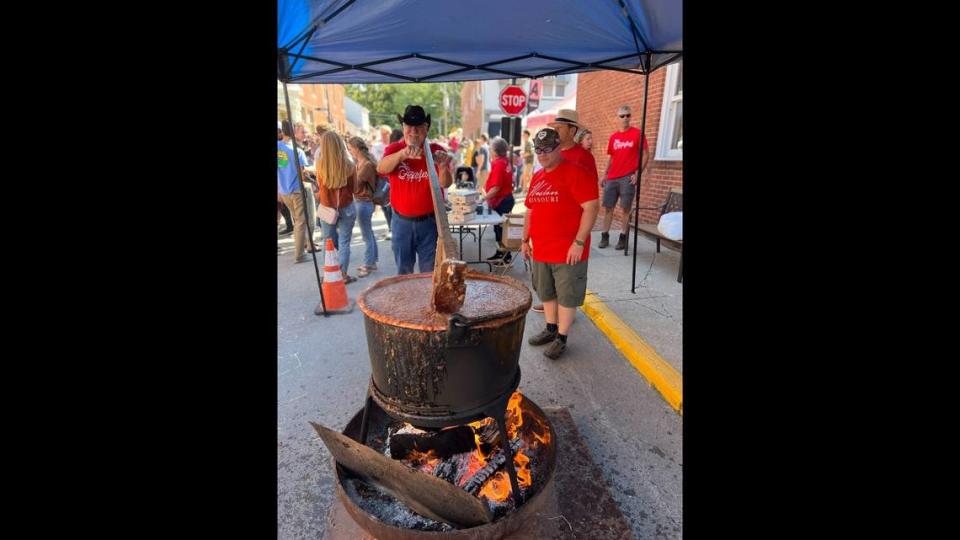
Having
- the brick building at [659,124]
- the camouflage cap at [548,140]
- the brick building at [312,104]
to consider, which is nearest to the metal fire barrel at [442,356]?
the camouflage cap at [548,140]

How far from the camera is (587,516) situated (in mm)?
2137

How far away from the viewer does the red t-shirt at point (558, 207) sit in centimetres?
322

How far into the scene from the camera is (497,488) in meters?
2.13

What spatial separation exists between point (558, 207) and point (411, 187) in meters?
1.49

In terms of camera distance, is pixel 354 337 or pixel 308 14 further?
pixel 354 337

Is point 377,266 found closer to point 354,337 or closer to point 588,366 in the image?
point 354,337

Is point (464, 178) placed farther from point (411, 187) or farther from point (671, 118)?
point (671, 118)

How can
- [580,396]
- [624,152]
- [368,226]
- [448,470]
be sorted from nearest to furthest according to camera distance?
[448,470] → [580,396] → [368,226] → [624,152]

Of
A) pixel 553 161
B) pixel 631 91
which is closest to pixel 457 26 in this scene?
pixel 553 161

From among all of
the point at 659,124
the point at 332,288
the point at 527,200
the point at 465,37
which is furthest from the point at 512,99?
the point at 527,200

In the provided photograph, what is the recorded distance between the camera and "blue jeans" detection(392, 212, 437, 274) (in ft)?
13.7

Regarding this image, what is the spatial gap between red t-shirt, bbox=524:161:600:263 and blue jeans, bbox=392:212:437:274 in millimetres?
1143

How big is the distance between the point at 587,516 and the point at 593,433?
77 centimetres
